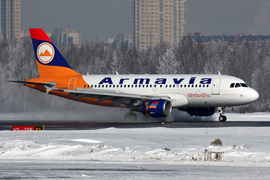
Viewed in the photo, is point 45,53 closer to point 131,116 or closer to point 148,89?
point 148,89

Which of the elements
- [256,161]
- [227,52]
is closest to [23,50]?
[227,52]

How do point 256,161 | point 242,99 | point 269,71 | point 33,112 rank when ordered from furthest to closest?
point 269,71 → point 33,112 → point 242,99 → point 256,161

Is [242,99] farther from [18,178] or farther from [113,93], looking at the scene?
[18,178]

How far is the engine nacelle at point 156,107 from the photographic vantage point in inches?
1329

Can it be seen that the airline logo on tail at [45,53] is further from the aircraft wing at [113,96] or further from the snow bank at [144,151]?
the snow bank at [144,151]

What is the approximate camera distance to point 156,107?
33.8 meters

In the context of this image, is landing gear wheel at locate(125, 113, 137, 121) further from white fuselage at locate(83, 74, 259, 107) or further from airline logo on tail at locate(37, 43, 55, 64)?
airline logo on tail at locate(37, 43, 55, 64)

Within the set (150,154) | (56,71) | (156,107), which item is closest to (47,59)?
(56,71)

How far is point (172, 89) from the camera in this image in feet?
120

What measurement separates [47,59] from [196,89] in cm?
1453

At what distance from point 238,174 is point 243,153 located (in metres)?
3.36

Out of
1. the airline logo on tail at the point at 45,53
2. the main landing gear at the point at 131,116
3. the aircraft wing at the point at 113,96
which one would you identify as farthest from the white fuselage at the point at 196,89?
the airline logo on tail at the point at 45,53

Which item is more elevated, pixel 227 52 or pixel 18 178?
pixel 227 52

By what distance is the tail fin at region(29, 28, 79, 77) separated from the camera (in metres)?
41.5
